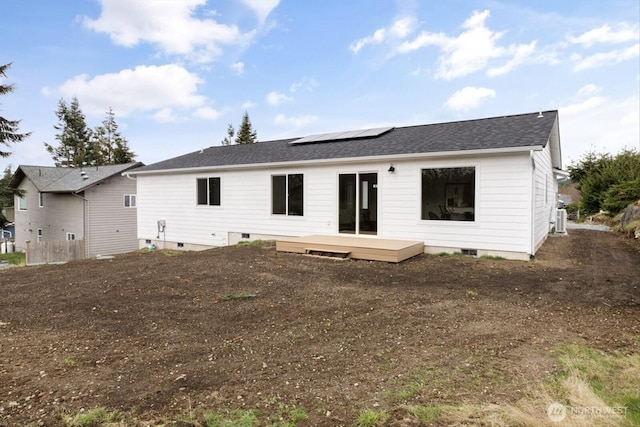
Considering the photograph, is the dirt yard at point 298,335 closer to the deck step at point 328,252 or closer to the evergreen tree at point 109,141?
the deck step at point 328,252

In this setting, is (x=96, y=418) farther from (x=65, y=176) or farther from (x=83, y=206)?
(x=65, y=176)

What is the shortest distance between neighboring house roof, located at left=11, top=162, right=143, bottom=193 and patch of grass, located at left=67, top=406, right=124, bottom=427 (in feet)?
66.3

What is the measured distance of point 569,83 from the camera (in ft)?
44.1

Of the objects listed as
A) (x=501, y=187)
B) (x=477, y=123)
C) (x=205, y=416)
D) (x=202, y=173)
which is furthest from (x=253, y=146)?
(x=205, y=416)

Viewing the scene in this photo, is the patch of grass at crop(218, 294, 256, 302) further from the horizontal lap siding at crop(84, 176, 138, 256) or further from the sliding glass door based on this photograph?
the horizontal lap siding at crop(84, 176, 138, 256)

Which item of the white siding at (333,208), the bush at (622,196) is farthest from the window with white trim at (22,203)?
the bush at (622,196)

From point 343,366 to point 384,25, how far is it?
13680 mm

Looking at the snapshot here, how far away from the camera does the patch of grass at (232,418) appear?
2229 millimetres

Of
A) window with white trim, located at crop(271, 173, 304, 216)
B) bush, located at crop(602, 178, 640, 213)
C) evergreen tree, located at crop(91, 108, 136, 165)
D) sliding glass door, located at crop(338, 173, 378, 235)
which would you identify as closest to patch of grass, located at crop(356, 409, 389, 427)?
sliding glass door, located at crop(338, 173, 378, 235)

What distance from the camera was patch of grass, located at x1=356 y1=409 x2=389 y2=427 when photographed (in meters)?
2.19

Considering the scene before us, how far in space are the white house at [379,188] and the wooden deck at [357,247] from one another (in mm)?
627

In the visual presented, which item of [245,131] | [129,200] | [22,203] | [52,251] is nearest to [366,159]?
[52,251]

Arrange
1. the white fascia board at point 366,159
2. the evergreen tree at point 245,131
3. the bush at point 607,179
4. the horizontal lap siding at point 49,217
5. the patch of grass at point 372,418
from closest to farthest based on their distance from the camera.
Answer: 1. the patch of grass at point 372,418
2. the white fascia board at point 366,159
3. the bush at point 607,179
4. the horizontal lap siding at point 49,217
5. the evergreen tree at point 245,131

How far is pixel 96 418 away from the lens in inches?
91.7
